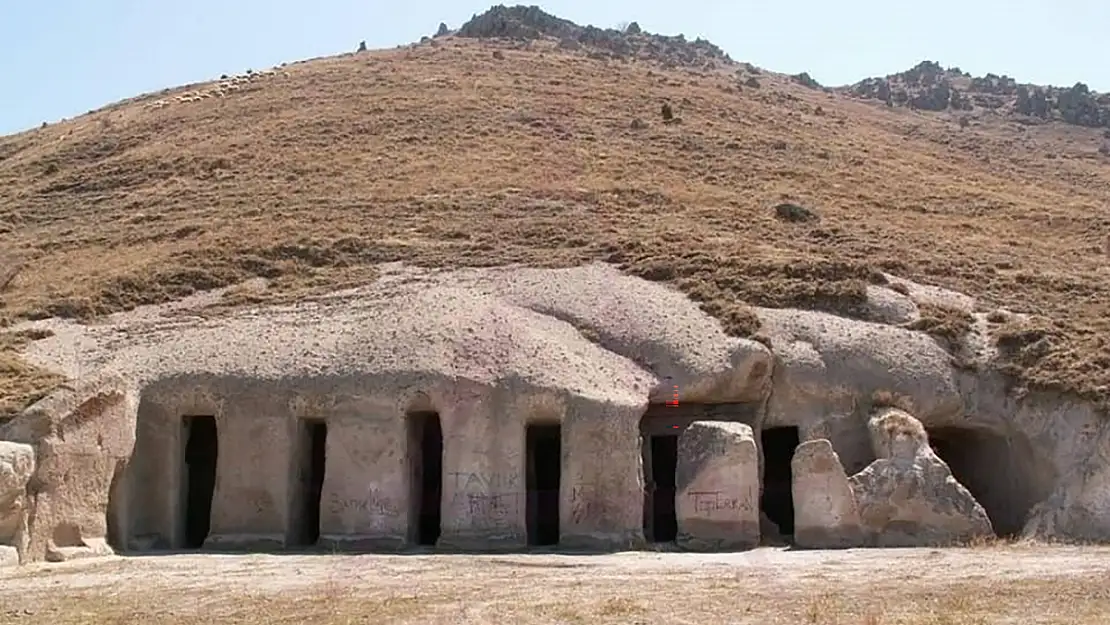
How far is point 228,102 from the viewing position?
5834 centimetres

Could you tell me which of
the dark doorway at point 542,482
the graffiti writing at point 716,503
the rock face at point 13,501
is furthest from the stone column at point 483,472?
the rock face at point 13,501

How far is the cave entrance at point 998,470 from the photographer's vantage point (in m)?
26.4

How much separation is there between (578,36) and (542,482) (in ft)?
187

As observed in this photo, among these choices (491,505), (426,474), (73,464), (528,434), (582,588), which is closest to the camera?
(582,588)

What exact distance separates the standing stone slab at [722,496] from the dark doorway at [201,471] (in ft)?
32.3

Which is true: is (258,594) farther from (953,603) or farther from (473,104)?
(473,104)

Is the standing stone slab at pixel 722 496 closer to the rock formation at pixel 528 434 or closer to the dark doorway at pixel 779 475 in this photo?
the rock formation at pixel 528 434

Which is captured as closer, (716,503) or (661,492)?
(716,503)

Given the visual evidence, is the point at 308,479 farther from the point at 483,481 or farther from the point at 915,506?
the point at 915,506

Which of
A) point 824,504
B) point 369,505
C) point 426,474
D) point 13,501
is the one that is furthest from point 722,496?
point 13,501

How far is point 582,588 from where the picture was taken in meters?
17.9

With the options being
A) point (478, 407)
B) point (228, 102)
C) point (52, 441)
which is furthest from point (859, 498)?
point (228, 102)

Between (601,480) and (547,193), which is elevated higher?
(547,193)

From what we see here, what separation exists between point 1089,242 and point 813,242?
8700 millimetres
